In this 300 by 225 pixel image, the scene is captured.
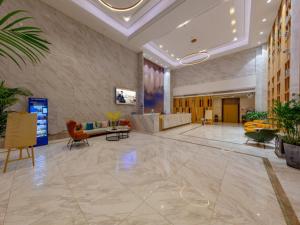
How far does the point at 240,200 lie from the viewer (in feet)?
6.43

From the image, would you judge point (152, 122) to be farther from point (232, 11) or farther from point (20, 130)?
point (232, 11)

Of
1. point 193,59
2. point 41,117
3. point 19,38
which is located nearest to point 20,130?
point 41,117

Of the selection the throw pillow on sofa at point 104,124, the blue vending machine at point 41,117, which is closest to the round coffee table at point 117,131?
the throw pillow on sofa at point 104,124

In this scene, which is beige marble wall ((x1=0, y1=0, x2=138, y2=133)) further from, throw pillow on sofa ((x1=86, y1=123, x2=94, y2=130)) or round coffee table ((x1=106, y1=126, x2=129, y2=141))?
round coffee table ((x1=106, y1=126, x2=129, y2=141))

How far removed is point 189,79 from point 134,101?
6.18 metres

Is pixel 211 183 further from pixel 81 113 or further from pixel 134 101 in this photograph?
pixel 134 101

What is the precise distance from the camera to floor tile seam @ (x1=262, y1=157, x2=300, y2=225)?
1657mm

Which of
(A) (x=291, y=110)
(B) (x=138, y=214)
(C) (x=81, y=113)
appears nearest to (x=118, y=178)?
(B) (x=138, y=214)

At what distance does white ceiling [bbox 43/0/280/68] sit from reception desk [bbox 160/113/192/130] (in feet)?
14.7

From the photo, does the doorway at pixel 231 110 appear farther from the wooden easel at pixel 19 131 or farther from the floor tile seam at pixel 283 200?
the wooden easel at pixel 19 131

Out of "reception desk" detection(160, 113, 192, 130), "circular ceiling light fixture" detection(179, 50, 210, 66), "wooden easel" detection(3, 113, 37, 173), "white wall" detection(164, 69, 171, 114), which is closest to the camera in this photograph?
"wooden easel" detection(3, 113, 37, 173)

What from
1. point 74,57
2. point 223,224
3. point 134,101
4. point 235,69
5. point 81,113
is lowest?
point 223,224

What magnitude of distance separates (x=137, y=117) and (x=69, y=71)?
13.2 feet

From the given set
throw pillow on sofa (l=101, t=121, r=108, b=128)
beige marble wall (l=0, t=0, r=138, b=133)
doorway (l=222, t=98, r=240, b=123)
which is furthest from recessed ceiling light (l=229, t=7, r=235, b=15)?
doorway (l=222, t=98, r=240, b=123)
